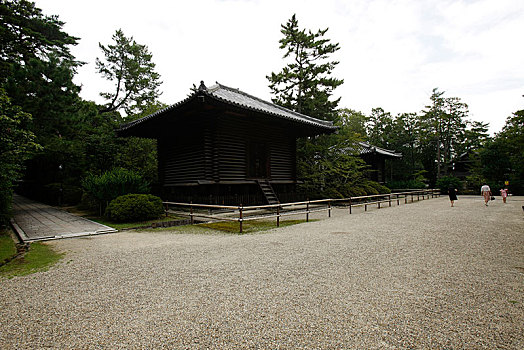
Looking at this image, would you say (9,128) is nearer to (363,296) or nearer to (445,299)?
(363,296)

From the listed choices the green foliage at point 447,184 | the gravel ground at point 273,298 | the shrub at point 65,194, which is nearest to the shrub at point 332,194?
the gravel ground at point 273,298

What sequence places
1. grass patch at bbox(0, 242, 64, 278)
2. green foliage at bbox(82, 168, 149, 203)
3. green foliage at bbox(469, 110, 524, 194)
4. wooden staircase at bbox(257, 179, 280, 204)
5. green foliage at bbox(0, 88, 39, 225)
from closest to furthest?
grass patch at bbox(0, 242, 64, 278)
green foliage at bbox(0, 88, 39, 225)
green foliage at bbox(82, 168, 149, 203)
wooden staircase at bbox(257, 179, 280, 204)
green foliage at bbox(469, 110, 524, 194)

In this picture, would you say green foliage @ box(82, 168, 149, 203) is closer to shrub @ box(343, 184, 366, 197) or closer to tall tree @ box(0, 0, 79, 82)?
tall tree @ box(0, 0, 79, 82)

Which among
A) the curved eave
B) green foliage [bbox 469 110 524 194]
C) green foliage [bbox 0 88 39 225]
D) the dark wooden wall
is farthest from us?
green foliage [bbox 469 110 524 194]

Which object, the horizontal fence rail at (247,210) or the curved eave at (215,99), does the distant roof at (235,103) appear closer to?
the curved eave at (215,99)

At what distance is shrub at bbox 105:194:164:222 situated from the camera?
9602 mm

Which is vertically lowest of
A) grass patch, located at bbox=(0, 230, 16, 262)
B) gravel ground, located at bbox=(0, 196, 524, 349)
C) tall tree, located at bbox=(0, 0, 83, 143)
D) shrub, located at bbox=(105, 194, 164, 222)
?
gravel ground, located at bbox=(0, 196, 524, 349)

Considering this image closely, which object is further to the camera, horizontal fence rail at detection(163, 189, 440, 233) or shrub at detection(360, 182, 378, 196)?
shrub at detection(360, 182, 378, 196)

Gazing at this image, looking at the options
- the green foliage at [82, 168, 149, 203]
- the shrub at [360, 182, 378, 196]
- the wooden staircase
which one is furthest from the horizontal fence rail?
the green foliage at [82, 168, 149, 203]

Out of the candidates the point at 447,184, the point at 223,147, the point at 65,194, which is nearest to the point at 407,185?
the point at 447,184

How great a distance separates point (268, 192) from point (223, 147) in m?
3.37

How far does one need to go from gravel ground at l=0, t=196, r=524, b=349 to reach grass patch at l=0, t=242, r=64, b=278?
0.82ft

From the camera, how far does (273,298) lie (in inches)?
126

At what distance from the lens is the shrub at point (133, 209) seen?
31.5 ft
